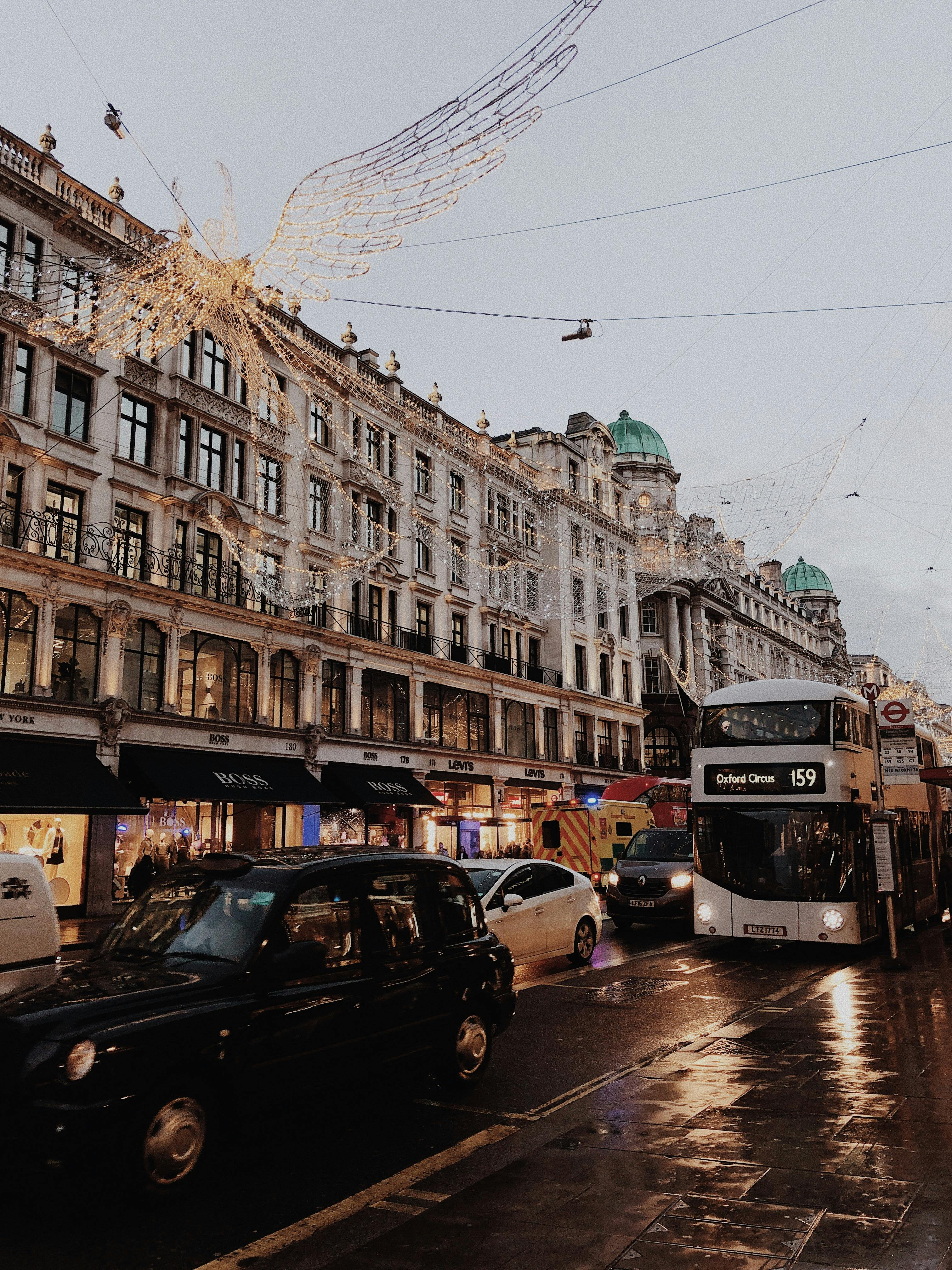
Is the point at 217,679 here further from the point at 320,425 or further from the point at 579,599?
the point at 579,599

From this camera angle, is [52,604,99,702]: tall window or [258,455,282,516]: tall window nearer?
[52,604,99,702]: tall window

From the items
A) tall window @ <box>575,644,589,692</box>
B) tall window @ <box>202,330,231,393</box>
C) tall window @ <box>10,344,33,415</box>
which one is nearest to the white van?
tall window @ <box>10,344,33,415</box>

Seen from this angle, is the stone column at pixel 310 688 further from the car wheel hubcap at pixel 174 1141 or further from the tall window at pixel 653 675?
the tall window at pixel 653 675

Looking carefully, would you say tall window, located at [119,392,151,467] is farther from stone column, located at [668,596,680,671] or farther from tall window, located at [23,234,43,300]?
stone column, located at [668,596,680,671]

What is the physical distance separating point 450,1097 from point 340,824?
23.3m

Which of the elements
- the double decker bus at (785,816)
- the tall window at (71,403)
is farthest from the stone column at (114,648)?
the double decker bus at (785,816)

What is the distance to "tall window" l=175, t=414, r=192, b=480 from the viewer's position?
27156 mm

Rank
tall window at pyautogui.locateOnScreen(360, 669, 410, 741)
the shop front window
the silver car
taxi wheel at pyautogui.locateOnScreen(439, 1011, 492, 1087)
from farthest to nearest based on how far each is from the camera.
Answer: tall window at pyautogui.locateOnScreen(360, 669, 410, 741) < the shop front window < the silver car < taxi wheel at pyautogui.locateOnScreen(439, 1011, 492, 1087)

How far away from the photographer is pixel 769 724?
15109mm

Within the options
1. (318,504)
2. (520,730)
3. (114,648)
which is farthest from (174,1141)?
(520,730)

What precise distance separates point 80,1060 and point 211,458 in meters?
25.1

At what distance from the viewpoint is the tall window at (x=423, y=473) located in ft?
120

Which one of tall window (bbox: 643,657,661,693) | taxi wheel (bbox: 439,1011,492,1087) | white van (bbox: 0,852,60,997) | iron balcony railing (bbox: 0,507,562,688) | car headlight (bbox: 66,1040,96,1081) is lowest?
taxi wheel (bbox: 439,1011,492,1087)

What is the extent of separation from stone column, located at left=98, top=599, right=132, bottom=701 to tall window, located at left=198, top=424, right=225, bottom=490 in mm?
4825
